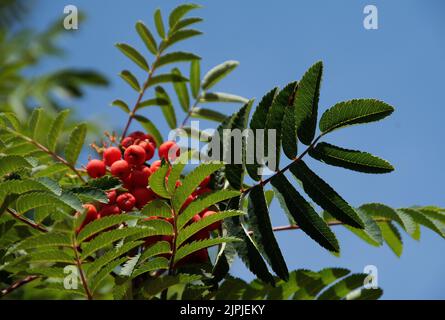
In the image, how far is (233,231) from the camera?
1612mm

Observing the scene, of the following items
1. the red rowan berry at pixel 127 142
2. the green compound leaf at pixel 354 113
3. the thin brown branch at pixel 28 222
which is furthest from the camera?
the red rowan berry at pixel 127 142

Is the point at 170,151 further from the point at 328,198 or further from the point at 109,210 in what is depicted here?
the point at 328,198

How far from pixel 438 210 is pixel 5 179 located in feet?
4.84

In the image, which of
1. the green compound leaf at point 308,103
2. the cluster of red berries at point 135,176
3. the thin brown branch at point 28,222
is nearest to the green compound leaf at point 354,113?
the green compound leaf at point 308,103

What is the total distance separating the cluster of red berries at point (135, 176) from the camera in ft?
5.80

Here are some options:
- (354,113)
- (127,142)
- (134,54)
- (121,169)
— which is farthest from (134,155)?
(354,113)

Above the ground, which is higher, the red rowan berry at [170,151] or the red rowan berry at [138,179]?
the red rowan berry at [170,151]

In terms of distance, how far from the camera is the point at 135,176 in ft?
6.20

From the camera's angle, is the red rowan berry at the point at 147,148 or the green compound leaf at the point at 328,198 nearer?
the green compound leaf at the point at 328,198

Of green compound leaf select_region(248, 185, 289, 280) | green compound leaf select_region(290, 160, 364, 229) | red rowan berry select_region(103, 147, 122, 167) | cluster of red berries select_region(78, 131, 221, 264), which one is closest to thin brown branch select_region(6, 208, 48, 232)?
cluster of red berries select_region(78, 131, 221, 264)

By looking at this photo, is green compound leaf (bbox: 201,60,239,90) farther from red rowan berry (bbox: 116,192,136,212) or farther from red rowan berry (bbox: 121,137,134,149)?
red rowan berry (bbox: 116,192,136,212)

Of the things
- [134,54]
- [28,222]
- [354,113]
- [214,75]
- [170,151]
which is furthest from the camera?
[214,75]

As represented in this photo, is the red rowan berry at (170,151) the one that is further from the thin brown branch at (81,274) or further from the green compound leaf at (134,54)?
the green compound leaf at (134,54)

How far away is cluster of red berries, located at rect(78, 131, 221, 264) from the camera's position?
5.80ft
